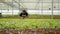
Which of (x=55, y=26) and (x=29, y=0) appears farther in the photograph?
(x=29, y=0)

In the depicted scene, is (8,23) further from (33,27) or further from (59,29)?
(59,29)

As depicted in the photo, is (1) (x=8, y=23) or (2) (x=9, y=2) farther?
(2) (x=9, y=2)

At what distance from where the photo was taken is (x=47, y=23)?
83 cm

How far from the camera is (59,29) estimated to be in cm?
76

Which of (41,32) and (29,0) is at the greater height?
(29,0)

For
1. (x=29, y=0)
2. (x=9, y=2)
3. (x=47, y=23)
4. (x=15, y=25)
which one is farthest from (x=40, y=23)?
(x=29, y=0)

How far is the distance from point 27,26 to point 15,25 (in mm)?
75

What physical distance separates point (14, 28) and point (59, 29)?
258 millimetres

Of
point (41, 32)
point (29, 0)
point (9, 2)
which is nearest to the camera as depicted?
point (41, 32)

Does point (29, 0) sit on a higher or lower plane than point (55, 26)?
higher

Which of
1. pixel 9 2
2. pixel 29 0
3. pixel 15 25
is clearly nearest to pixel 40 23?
pixel 15 25

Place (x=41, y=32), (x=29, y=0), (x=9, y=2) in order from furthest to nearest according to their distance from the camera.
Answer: (x=29, y=0) → (x=9, y=2) → (x=41, y=32)

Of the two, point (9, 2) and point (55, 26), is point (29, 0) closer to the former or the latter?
point (9, 2)

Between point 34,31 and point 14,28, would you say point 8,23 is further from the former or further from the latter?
point 34,31
